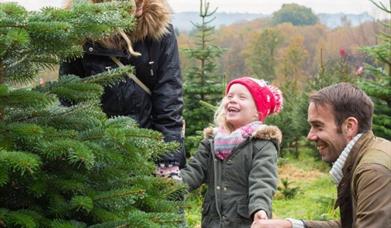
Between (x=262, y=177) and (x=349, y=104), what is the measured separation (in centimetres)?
74

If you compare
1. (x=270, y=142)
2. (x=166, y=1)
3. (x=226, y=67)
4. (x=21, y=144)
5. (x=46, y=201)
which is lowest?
(x=226, y=67)

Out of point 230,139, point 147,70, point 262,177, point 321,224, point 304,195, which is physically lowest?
point 304,195

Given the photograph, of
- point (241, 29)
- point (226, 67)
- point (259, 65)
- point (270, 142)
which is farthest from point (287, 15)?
point (270, 142)

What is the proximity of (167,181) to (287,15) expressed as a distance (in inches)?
3419

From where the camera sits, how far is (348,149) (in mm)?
2635

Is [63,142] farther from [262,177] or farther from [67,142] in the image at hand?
[262,177]

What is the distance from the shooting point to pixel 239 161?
3.37 metres

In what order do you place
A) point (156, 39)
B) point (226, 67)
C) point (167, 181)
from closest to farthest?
point (167, 181) → point (156, 39) → point (226, 67)

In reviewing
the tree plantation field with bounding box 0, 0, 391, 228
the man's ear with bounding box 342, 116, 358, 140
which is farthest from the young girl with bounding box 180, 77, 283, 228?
the tree plantation field with bounding box 0, 0, 391, 228

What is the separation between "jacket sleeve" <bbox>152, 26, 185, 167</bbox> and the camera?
3.11m

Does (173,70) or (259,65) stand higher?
(173,70)

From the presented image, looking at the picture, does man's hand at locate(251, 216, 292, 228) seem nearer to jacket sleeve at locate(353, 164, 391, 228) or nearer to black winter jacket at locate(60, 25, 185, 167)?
jacket sleeve at locate(353, 164, 391, 228)

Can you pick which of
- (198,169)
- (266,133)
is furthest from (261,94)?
(198,169)

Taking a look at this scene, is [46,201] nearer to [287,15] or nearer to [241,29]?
[241,29]
